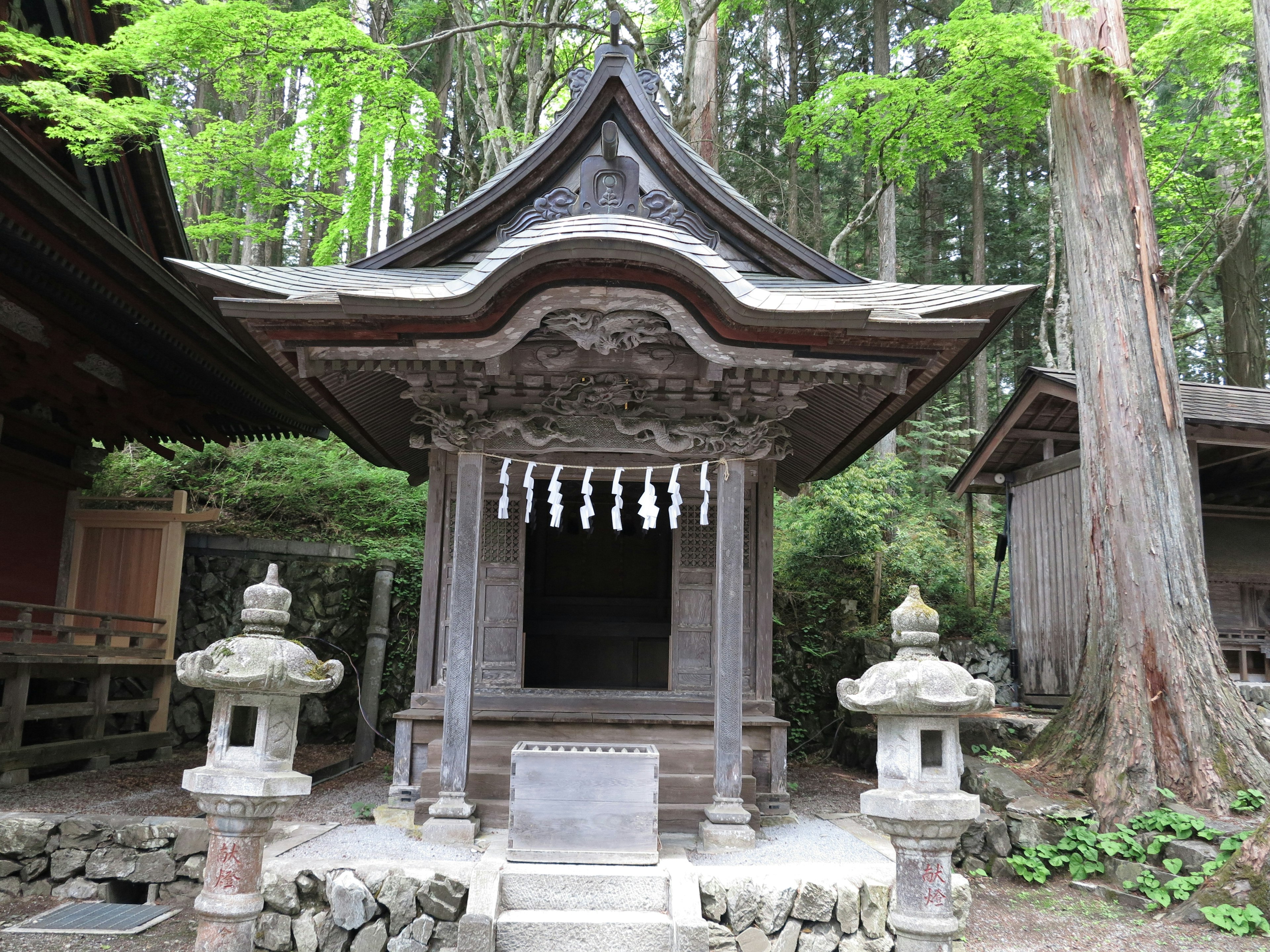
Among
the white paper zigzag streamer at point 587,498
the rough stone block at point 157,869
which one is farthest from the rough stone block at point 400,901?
the white paper zigzag streamer at point 587,498

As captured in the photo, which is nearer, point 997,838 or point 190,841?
point 190,841

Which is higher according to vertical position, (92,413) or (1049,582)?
(92,413)

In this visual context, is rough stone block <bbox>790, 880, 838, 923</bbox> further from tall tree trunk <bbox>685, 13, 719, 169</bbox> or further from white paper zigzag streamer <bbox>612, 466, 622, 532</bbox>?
tall tree trunk <bbox>685, 13, 719, 169</bbox>

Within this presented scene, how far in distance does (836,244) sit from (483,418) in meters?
7.89

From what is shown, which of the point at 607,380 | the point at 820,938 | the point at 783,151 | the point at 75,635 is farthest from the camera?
the point at 783,151

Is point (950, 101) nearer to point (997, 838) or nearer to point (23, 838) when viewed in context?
point (997, 838)

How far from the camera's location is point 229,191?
21.5m

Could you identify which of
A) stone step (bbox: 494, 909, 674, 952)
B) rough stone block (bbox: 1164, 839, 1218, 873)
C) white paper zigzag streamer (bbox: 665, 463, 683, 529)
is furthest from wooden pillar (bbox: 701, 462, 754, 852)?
rough stone block (bbox: 1164, 839, 1218, 873)

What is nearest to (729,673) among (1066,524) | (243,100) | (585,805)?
(585,805)

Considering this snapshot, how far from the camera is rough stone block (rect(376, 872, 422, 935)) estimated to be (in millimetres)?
5363

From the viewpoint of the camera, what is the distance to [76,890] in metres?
6.38

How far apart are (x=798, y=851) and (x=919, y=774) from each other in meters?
2.12

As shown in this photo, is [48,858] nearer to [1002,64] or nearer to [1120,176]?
[1120,176]

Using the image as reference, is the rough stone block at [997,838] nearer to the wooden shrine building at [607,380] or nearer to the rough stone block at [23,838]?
the wooden shrine building at [607,380]
